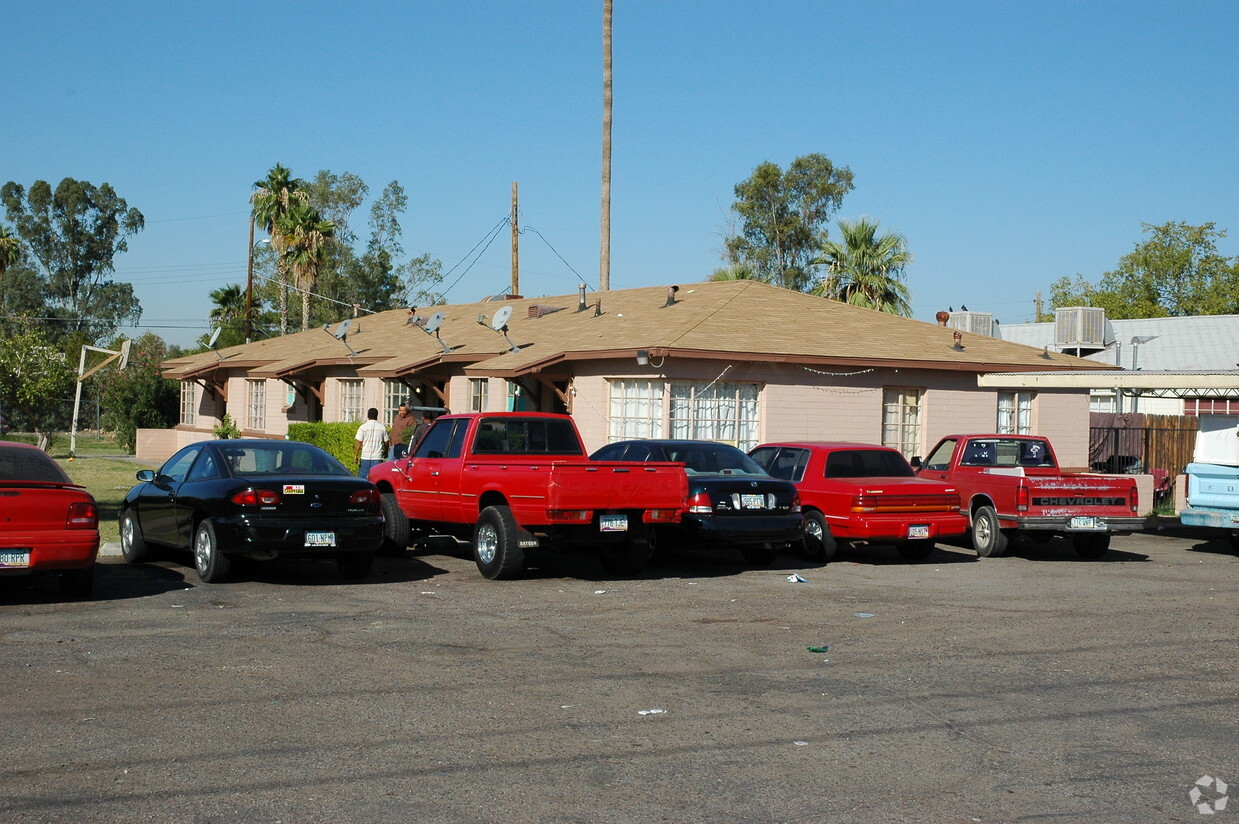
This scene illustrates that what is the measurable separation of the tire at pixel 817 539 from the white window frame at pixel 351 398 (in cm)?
1757

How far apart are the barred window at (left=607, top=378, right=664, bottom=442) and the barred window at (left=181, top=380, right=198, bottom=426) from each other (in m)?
22.6

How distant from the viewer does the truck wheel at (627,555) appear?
1419cm

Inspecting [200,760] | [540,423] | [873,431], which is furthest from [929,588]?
[873,431]

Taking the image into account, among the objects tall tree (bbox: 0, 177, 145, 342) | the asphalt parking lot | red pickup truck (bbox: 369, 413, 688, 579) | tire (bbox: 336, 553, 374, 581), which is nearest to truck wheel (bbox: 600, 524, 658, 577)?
red pickup truck (bbox: 369, 413, 688, 579)

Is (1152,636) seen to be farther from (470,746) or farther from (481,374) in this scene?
(481,374)

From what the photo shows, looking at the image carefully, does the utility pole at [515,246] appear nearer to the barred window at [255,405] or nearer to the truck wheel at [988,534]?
the barred window at [255,405]

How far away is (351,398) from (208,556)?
19662mm

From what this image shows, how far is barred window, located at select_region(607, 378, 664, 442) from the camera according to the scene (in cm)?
2286

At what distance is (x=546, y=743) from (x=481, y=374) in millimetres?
17953

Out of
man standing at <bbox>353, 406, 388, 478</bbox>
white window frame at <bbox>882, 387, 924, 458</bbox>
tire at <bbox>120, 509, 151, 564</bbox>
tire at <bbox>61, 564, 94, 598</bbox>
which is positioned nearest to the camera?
tire at <bbox>61, 564, 94, 598</bbox>

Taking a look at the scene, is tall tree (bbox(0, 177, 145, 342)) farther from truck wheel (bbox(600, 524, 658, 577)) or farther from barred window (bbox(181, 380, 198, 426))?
truck wheel (bbox(600, 524, 658, 577))

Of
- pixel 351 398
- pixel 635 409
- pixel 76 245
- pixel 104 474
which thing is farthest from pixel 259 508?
pixel 76 245

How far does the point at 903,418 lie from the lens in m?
25.1

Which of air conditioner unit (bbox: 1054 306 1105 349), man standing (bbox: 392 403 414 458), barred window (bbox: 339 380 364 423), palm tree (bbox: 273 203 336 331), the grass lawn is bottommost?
the grass lawn
